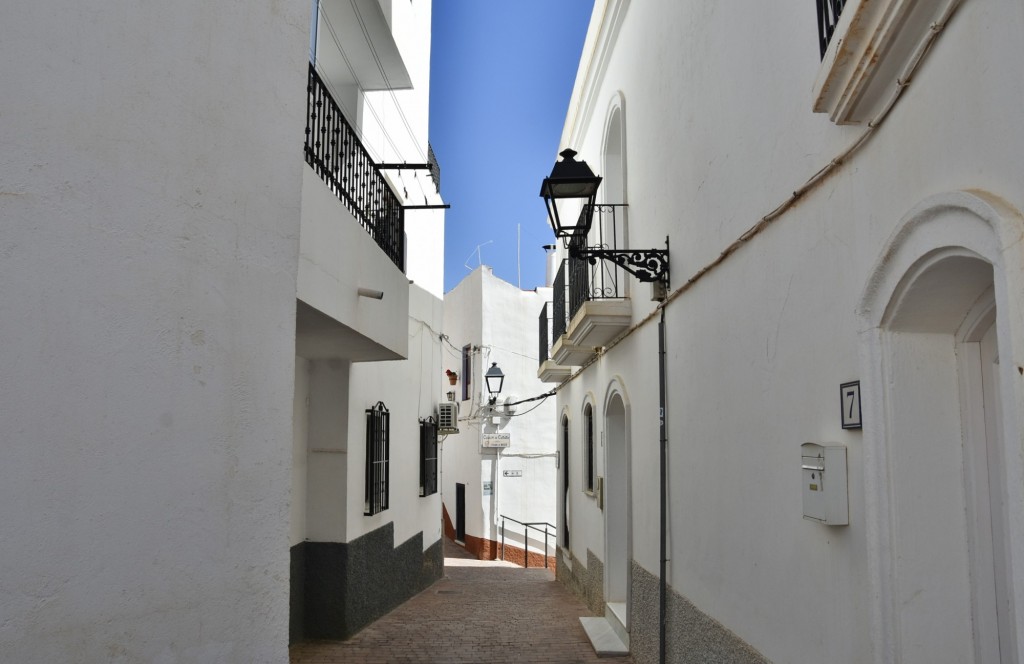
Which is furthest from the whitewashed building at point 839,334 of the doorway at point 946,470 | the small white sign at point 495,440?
the small white sign at point 495,440

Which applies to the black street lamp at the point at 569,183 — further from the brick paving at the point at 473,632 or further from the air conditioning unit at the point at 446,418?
the air conditioning unit at the point at 446,418

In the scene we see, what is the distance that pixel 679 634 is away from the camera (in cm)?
705

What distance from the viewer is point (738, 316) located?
5.79 m

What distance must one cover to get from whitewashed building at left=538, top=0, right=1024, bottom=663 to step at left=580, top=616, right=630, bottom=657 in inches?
35.9

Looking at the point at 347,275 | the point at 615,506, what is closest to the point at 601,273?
the point at 615,506

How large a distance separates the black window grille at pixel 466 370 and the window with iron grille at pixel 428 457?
9920 millimetres

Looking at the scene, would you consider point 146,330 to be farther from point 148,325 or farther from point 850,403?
point 850,403

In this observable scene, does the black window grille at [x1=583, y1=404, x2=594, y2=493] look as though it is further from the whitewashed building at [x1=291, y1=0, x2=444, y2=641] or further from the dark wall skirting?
the dark wall skirting

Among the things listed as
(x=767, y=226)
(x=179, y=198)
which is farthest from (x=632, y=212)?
(x=179, y=198)

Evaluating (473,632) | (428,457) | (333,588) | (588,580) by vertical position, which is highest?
(428,457)

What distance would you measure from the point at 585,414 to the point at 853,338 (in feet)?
30.6

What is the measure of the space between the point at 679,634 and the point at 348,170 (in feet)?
15.3

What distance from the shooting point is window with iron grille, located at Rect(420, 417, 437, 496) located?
45.9 feet

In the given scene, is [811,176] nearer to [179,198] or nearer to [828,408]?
[828,408]
